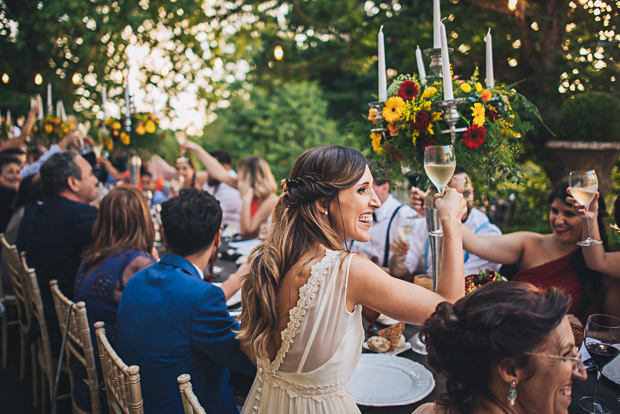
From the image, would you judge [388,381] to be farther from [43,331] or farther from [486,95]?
[43,331]

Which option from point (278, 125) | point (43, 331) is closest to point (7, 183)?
point (43, 331)

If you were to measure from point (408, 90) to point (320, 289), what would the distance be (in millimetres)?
976

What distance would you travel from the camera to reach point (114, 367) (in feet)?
5.17

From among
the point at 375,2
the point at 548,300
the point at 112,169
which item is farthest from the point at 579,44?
the point at 112,169

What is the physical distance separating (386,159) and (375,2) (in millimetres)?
4606

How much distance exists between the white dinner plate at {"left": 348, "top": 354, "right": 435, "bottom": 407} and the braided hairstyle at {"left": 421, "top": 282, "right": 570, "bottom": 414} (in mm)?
465

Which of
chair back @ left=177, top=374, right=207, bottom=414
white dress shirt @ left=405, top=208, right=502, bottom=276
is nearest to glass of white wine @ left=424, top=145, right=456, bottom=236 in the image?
chair back @ left=177, top=374, right=207, bottom=414

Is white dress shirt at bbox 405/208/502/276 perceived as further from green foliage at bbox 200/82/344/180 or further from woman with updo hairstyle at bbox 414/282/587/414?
green foliage at bbox 200/82/344/180

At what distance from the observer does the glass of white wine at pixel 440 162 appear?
1571mm

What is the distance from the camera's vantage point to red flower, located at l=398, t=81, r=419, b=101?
1.89 meters

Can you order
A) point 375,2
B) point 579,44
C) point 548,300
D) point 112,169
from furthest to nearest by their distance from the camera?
point 112,169 < point 375,2 < point 579,44 < point 548,300

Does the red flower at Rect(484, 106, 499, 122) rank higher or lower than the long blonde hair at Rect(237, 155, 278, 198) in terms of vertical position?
higher

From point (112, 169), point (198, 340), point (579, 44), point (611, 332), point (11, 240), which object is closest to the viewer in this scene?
point (611, 332)

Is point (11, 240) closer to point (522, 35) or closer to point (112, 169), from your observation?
point (112, 169)
